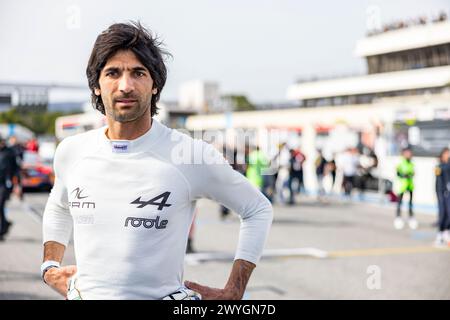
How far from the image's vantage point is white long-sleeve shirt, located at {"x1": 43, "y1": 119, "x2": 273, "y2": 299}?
190 centimetres

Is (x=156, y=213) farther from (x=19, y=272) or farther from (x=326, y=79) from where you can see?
(x=326, y=79)

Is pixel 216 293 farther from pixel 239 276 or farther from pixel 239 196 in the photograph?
pixel 239 196

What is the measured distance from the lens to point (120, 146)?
1.98 meters

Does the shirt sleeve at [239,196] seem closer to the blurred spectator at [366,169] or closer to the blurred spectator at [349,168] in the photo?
the blurred spectator at [349,168]

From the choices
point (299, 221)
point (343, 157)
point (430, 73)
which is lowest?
point (299, 221)

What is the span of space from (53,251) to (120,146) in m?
0.55

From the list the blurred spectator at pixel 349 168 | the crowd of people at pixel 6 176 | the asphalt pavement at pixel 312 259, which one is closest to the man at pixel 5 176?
the crowd of people at pixel 6 176

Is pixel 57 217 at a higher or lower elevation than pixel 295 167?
higher

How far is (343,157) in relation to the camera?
1659 centimetres

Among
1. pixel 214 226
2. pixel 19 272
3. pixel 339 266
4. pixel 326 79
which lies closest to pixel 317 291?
pixel 339 266

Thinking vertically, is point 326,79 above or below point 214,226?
above

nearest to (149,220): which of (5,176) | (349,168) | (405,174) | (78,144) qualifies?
(78,144)

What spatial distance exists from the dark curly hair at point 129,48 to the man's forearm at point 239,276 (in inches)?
27.3
